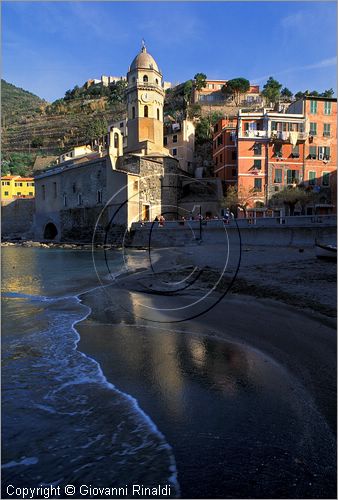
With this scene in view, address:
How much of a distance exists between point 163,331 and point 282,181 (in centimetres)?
3894

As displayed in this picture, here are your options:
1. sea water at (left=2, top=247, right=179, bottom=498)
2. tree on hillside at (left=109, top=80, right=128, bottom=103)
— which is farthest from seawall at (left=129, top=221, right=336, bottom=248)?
tree on hillside at (left=109, top=80, right=128, bottom=103)

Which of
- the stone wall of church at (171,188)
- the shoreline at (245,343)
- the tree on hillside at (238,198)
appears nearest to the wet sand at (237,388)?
the shoreline at (245,343)

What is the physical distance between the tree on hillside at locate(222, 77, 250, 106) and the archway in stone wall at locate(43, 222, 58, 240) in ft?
171

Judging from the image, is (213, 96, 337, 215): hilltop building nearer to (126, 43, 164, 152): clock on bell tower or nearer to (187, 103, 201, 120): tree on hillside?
(126, 43, 164, 152): clock on bell tower

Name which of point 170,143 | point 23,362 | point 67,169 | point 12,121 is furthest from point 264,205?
point 12,121

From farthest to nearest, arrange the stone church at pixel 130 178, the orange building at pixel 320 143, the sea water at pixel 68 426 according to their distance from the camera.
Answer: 1. the stone church at pixel 130 178
2. the orange building at pixel 320 143
3. the sea water at pixel 68 426

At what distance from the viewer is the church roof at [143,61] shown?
54.8 meters

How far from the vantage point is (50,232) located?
66125 mm

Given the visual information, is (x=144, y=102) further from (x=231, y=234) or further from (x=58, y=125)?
(x=58, y=125)

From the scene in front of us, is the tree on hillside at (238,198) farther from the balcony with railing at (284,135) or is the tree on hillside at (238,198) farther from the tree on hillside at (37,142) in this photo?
the tree on hillside at (37,142)

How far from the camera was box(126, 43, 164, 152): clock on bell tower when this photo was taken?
5444 cm

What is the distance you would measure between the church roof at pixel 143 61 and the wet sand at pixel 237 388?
54.1 m

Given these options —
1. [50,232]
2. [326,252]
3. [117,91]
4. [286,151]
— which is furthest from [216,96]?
A: [326,252]

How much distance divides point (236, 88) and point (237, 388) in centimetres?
9112
